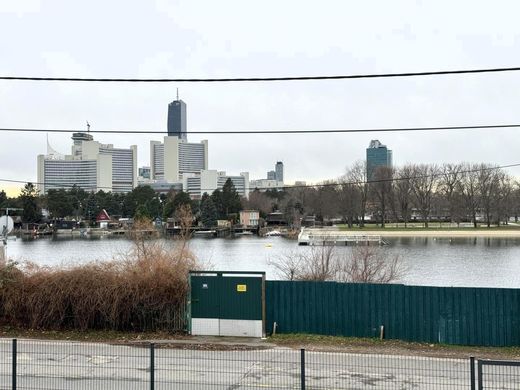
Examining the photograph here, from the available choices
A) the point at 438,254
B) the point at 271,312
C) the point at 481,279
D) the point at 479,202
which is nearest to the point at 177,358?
the point at 271,312

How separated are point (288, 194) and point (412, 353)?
167 m

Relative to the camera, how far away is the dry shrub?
19078 mm

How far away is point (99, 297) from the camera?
19000mm

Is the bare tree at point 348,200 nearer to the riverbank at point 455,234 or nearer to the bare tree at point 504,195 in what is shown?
the riverbank at point 455,234

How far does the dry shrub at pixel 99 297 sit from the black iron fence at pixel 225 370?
2.63m

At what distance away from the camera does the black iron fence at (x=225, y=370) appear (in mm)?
11844

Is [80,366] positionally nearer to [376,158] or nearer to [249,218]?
[249,218]

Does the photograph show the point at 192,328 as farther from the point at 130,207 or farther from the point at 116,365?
the point at 130,207

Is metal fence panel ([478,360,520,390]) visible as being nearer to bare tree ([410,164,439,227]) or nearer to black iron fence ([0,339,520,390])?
black iron fence ([0,339,520,390])

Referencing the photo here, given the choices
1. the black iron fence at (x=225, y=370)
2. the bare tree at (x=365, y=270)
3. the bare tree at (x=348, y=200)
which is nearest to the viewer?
the black iron fence at (x=225, y=370)

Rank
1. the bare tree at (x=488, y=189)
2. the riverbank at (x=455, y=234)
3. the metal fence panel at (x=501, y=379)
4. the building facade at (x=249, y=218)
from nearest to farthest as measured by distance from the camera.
A: the metal fence panel at (x=501, y=379) < the riverbank at (x=455, y=234) < the bare tree at (x=488, y=189) < the building facade at (x=249, y=218)

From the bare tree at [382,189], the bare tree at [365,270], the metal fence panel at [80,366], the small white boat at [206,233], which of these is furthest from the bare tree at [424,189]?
the metal fence panel at [80,366]

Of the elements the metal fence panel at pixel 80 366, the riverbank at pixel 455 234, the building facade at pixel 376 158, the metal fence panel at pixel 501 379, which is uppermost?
the building facade at pixel 376 158

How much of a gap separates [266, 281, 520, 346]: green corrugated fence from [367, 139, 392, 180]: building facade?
11852cm
